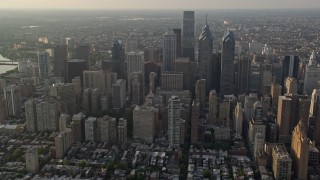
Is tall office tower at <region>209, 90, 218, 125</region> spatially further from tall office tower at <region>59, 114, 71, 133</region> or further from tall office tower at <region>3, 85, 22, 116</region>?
tall office tower at <region>3, 85, 22, 116</region>

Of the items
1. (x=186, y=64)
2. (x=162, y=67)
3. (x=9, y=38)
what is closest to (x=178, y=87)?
(x=186, y=64)

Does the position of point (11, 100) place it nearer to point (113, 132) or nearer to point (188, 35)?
point (113, 132)

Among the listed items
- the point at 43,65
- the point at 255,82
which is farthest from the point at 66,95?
the point at 255,82

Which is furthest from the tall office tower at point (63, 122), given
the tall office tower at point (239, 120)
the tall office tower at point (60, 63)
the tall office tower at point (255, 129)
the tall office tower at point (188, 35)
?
the tall office tower at point (188, 35)

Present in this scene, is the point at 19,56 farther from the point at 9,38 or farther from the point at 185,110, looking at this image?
the point at 185,110

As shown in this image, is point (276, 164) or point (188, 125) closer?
point (276, 164)

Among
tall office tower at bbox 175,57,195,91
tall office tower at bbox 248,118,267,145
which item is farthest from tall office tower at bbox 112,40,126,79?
tall office tower at bbox 248,118,267,145

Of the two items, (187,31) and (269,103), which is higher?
(187,31)
